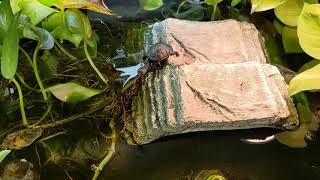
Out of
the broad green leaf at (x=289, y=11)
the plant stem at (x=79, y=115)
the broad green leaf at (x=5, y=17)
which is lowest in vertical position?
the plant stem at (x=79, y=115)

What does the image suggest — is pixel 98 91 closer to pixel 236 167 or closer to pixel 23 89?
pixel 23 89

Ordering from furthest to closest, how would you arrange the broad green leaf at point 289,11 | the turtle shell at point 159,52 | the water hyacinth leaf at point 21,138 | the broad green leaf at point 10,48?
the broad green leaf at point 289,11 < the turtle shell at point 159,52 < the water hyacinth leaf at point 21,138 < the broad green leaf at point 10,48

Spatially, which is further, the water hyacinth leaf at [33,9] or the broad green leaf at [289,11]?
the broad green leaf at [289,11]

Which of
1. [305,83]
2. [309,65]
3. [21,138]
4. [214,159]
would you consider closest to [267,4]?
[309,65]

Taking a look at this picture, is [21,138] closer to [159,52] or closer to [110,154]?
[110,154]

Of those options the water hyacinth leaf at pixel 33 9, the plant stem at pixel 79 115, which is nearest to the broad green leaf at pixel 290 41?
the plant stem at pixel 79 115

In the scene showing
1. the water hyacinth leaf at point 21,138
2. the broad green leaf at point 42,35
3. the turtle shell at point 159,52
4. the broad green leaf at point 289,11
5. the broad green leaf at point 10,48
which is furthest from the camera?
the broad green leaf at point 289,11

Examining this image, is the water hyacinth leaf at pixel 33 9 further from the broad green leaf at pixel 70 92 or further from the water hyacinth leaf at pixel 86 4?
the broad green leaf at pixel 70 92
